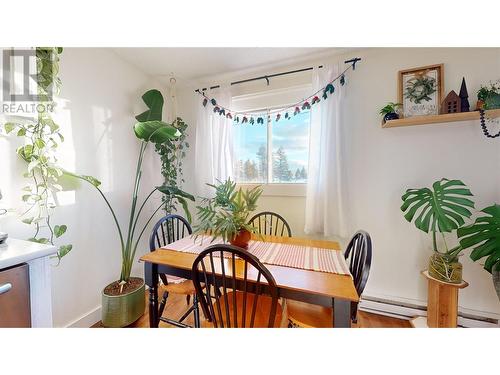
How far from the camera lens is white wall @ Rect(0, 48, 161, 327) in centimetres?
146

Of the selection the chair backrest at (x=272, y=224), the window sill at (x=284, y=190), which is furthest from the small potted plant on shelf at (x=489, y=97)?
the chair backrest at (x=272, y=224)

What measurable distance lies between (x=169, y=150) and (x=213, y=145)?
0.50 m

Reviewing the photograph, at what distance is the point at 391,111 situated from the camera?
1663 millimetres

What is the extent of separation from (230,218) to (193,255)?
1.14 feet

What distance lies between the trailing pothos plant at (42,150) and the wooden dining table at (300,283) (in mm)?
618

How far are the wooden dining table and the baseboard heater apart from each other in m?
0.94

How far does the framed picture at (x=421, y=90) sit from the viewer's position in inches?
62.4

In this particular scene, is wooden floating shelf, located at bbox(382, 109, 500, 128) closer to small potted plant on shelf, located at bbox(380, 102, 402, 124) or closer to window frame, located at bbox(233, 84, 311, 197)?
small potted plant on shelf, located at bbox(380, 102, 402, 124)

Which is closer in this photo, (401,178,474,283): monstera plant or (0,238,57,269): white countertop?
(0,238,57,269): white countertop

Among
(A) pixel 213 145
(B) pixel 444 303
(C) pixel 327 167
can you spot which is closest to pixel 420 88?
(C) pixel 327 167

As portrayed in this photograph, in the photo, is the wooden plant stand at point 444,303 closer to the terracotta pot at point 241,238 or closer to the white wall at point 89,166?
the terracotta pot at point 241,238

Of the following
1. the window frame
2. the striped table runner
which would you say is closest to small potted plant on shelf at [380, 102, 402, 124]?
the window frame
